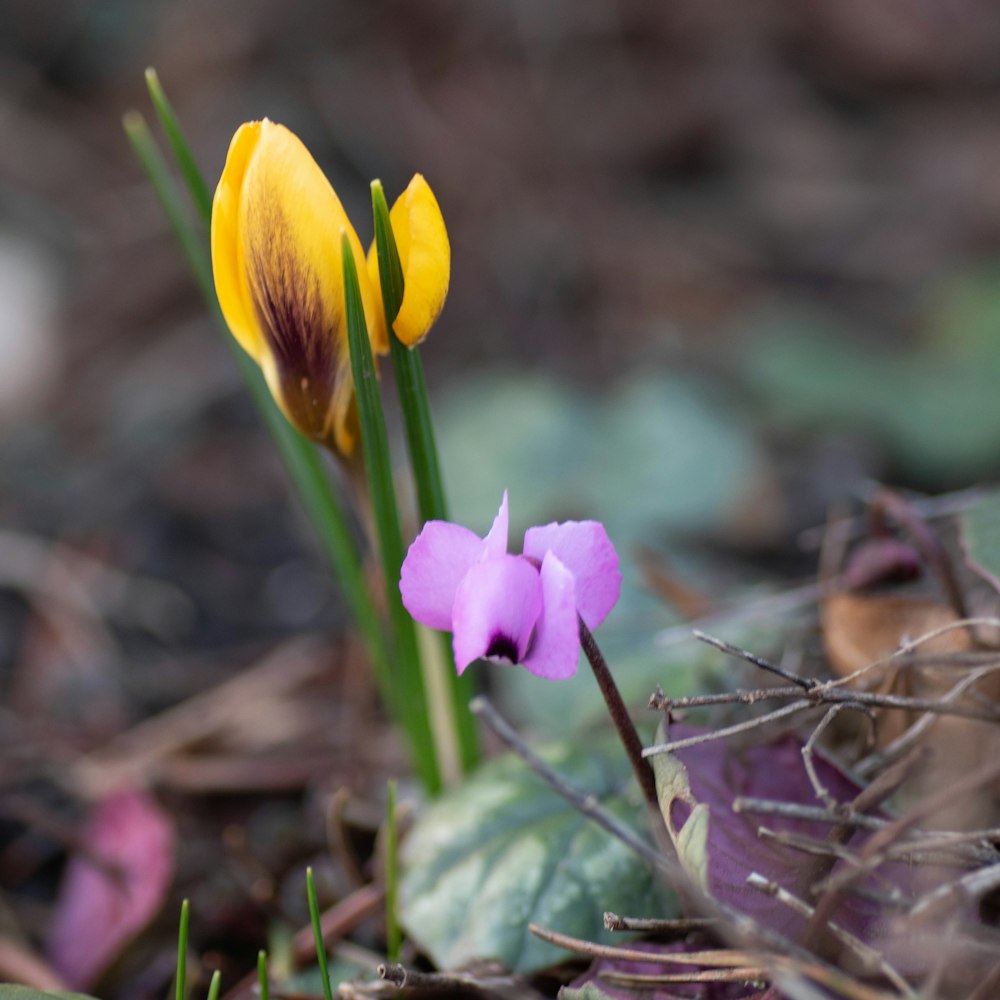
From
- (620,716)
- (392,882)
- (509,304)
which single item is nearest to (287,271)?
(620,716)

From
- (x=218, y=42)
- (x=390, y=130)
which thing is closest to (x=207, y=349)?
(x=390, y=130)

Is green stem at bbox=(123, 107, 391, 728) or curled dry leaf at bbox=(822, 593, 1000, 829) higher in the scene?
green stem at bbox=(123, 107, 391, 728)

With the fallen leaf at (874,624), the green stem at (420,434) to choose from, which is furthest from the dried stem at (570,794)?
the fallen leaf at (874,624)

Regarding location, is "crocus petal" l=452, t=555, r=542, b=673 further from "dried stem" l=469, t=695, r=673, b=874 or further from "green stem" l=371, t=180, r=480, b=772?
"green stem" l=371, t=180, r=480, b=772

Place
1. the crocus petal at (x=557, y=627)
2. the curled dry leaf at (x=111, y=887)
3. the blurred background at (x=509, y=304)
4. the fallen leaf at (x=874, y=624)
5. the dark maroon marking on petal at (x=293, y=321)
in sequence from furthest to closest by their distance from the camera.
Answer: the blurred background at (x=509, y=304) → the curled dry leaf at (x=111, y=887) → the fallen leaf at (x=874, y=624) → the dark maroon marking on petal at (x=293, y=321) → the crocus petal at (x=557, y=627)

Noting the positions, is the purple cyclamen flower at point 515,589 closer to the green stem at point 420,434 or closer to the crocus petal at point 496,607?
the crocus petal at point 496,607

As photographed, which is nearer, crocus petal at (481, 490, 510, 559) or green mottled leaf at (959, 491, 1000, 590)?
crocus petal at (481, 490, 510, 559)

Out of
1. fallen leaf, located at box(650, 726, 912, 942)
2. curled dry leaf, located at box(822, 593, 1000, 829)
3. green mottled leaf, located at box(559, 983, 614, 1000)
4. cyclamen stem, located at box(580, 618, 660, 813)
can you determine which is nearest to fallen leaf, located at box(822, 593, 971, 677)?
curled dry leaf, located at box(822, 593, 1000, 829)

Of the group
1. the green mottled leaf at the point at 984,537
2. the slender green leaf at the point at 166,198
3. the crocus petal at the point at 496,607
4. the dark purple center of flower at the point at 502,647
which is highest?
the slender green leaf at the point at 166,198
